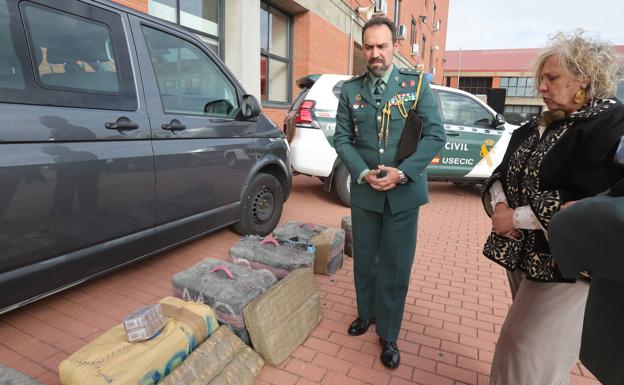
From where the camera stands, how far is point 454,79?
4203cm

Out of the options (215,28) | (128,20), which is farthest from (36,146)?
(215,28)

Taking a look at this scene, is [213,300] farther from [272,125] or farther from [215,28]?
[215,28]

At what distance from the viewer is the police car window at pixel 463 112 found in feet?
20.6

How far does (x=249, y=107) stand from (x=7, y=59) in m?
1.88

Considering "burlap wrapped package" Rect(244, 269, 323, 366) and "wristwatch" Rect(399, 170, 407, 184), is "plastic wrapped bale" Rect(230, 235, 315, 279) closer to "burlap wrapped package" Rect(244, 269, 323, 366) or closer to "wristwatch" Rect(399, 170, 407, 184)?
"burlap wrapped package" Rect(244, 269, 323, 366)

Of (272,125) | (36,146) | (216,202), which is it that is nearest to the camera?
(36,146)

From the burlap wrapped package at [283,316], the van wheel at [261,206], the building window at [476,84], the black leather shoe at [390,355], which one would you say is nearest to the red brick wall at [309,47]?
the van wheel at [261,206]

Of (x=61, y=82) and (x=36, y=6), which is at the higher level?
(x=36, y=6)

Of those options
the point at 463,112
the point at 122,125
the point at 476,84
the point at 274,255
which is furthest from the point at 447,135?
the point at 476,84

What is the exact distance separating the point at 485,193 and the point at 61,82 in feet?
7.92

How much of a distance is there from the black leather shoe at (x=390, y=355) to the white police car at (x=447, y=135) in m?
3.57

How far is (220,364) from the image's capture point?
1979 millimetres

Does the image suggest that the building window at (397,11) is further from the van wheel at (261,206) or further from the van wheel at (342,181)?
the van wheel at (261,206)

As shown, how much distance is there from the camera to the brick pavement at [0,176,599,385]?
2.19 meters
